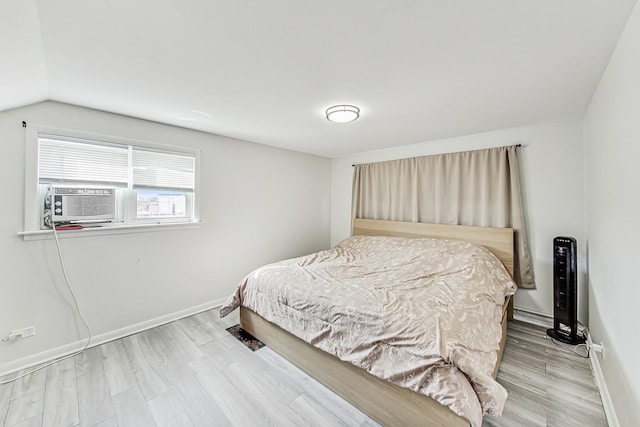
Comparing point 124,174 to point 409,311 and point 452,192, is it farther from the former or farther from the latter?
point 452,192

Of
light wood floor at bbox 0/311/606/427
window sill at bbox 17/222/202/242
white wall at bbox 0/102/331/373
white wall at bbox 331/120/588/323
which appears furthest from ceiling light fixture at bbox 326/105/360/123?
light wood floor at bbox 0/311/606/427

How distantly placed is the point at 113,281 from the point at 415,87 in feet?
11.1

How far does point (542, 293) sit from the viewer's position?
2848 millimetres

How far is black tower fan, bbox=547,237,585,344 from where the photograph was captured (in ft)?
7.77

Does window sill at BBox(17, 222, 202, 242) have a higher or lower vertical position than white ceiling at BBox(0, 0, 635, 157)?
lower

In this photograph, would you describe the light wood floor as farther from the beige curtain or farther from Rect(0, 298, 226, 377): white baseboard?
the beige curtain

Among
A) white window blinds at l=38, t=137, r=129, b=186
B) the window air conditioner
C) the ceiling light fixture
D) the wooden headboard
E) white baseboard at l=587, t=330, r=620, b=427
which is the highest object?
the ceiling light fixture

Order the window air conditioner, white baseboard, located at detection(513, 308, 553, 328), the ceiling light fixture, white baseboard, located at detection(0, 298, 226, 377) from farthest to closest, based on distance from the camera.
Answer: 1. white baseboard, located at detection(513, 308, 553, 328)
2. the ceiling light fixture
3. the window air conditioner
4. white baseboard, located at detection(0, 298, 226, 377)

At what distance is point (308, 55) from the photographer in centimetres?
152

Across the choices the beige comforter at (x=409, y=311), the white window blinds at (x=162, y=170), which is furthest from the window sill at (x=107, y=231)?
the beige comforter at (x=409, y=311)

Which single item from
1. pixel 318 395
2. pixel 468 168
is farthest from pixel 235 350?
pixel 468 168

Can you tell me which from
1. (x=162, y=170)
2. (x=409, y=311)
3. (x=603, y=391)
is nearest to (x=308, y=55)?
(x=409, y=311)

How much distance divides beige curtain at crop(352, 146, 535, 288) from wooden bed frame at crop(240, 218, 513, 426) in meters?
0.18

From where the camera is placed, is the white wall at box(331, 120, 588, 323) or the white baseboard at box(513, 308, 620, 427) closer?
the white baseboard at box(513, 308, 620, 427)
